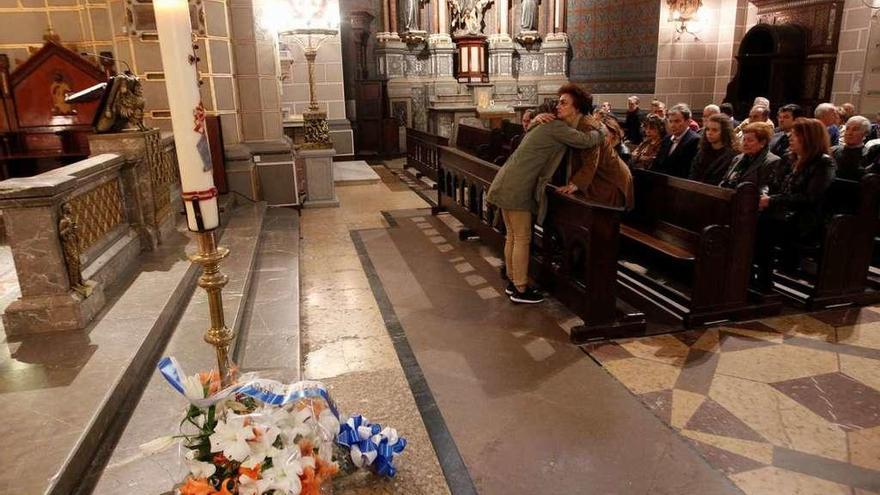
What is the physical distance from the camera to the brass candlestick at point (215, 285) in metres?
1.47

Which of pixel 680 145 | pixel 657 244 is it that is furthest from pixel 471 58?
pixel 657 244

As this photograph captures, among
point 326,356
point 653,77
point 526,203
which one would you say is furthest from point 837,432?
point 653,77

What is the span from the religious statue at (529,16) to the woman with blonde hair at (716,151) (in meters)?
11.0

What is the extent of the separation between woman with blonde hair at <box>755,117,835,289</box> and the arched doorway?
20.5 feet

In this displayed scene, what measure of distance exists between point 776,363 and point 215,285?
3299 millimetres

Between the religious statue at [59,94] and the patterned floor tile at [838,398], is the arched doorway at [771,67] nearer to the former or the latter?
the patterned floor tile at [838,398]

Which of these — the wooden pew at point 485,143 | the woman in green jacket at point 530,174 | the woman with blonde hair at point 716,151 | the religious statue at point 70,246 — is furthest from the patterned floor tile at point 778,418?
the wooden pew at point 485,143

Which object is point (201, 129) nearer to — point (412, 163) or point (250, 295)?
point (250, 295)

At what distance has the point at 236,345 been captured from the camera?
3439 millimetres

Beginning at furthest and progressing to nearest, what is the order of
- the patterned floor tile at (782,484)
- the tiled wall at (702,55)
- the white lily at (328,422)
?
the tiled wall at (702,55) < the patterned floor tile at (782,484) < the white lily at (328,422)

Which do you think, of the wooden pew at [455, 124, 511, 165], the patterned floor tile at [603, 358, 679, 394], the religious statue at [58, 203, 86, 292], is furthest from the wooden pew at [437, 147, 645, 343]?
the religious statue at [58, 203, 86, 292]

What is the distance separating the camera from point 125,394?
101 inches

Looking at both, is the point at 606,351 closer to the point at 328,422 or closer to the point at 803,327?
the point at 803,327

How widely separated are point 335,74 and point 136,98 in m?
6.29
